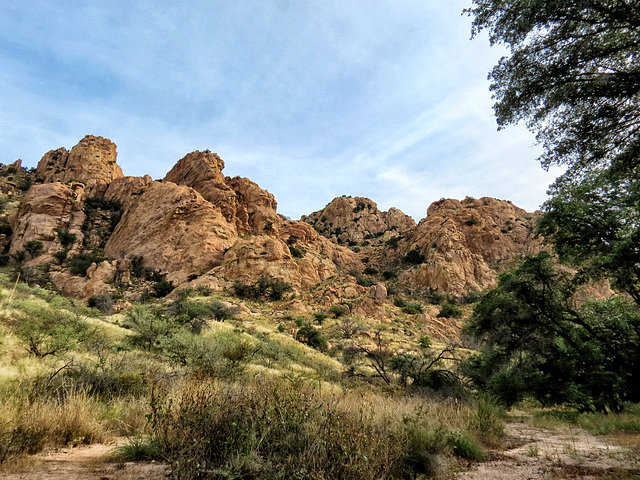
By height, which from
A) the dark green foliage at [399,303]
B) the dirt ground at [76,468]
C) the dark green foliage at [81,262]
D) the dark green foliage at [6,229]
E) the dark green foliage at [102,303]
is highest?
the dark green foliage at [6,229]

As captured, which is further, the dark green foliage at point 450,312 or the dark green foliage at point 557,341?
the dark green foliage at point 450,312

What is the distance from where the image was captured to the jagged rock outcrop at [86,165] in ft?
192

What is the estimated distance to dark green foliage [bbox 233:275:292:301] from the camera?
111 feet

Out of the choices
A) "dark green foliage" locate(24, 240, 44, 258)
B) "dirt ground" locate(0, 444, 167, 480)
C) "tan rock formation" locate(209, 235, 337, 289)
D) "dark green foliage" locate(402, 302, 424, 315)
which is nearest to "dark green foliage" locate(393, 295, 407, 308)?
"dark green foliage" locate(402, 302, 424, 315)

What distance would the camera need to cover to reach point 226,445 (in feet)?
9.62

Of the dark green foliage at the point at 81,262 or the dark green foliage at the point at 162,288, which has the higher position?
the dark green foliage at the point at 81,262

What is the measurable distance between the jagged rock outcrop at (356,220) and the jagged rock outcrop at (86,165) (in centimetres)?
5279

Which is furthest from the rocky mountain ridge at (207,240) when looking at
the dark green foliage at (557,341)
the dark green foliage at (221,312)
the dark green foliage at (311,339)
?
the dark green foliage at (557,341)

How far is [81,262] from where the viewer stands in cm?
3641

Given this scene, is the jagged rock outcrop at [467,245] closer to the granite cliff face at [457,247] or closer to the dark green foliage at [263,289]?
the granite cliff face at [457,247]

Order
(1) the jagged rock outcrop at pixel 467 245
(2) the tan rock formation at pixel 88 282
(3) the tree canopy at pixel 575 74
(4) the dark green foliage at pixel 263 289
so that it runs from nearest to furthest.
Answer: (3) the tree canopy at pixel 575 74, (2) the tan rock formation at pixel 88 282, (4) the dark green foliage at pixel 263 289, (1) the jagged rock outcrop at pixel 467 245

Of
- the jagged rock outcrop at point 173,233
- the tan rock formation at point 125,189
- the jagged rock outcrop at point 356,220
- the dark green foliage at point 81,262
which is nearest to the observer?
the dark green foliage at point 81,262

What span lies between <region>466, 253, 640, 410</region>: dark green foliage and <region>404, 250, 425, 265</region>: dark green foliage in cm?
4379

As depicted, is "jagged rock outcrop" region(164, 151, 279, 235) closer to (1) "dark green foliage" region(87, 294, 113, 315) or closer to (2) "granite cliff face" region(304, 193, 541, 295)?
(1) "dark green foliage" region(87, 294, 113, 315)
